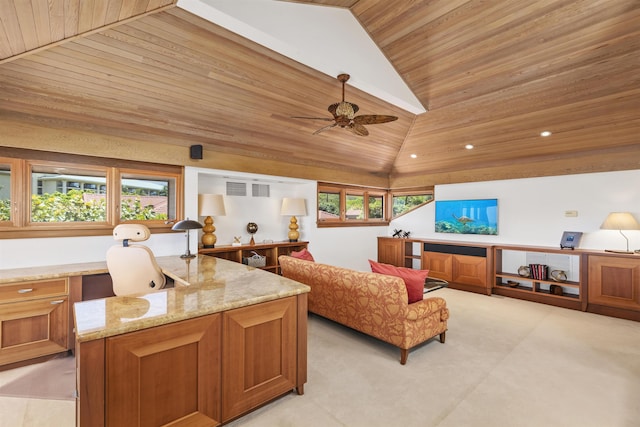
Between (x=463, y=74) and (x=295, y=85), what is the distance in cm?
218

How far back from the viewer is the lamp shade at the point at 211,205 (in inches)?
167

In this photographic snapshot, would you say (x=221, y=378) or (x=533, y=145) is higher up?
(x=533, y=145)

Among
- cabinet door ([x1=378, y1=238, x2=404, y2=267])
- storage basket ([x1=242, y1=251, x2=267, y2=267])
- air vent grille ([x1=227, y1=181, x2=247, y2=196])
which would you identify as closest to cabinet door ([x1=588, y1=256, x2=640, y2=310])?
cabinet door ([x1=378, y1=238, x2=404, y2=267])

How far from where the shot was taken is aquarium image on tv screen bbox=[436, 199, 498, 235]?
5.68 m

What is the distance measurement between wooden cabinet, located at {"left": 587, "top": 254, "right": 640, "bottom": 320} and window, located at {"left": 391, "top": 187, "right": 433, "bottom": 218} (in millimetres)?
3064

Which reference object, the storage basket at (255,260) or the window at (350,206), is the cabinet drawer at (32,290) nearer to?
the storage basket at (255,260)

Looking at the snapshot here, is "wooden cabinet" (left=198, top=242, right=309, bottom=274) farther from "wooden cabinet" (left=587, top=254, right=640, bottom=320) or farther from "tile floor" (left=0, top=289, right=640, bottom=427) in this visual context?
"wooden cabinet" (left=587, top=254, right=640, bottom=320)

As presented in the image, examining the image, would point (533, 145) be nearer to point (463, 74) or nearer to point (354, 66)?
point (463, 74)

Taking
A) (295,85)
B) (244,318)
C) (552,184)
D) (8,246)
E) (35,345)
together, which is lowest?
(35,345)

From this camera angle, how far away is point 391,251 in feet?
22.6

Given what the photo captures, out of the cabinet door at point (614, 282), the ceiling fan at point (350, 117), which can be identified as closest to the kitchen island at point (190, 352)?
the ceiling fan at point (350, 117)

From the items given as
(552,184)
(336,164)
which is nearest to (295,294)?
(336,164)

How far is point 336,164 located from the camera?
5965mm

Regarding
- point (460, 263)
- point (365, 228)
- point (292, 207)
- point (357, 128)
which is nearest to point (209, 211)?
point (292, 207)
